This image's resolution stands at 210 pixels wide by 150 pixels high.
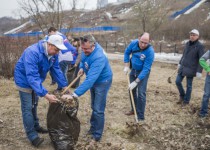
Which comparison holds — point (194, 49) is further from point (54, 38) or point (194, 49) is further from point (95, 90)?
point (54, 38)

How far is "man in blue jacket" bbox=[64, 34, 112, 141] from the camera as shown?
364 cm

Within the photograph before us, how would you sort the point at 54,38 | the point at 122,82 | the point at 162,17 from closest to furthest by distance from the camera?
the point at 54,38
the point at 122,82
the point at 162,17

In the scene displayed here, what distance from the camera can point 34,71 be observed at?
3387 mm

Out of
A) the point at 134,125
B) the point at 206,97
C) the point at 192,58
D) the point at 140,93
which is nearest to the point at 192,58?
the point at 192,58

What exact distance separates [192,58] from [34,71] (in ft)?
12.1

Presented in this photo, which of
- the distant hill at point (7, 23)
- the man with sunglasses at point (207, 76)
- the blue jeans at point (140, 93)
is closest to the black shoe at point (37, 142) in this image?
the blue jeans at point (140, 93)

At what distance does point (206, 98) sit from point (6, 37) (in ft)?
21.1

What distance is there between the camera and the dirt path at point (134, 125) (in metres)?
4.13

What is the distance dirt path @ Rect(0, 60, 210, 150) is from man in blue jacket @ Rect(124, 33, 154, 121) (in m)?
0.47

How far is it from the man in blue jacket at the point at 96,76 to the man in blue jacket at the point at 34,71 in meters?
0.39

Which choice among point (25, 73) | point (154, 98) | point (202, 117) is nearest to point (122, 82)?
point (154, 98)

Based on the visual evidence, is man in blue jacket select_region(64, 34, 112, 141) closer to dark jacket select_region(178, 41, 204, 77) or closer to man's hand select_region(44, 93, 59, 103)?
man's hand select_region(44, 93, 59, 103)

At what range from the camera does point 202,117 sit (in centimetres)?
532

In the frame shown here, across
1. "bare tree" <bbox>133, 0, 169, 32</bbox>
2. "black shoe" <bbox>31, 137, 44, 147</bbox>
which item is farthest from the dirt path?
"bare tree" <bbox>133, 0, 169, 32</bbox>
